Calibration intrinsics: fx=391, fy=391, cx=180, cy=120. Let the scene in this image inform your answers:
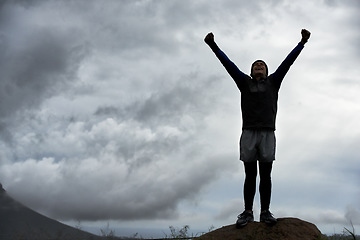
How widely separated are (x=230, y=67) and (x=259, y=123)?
3.58 ft

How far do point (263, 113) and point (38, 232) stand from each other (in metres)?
3.80

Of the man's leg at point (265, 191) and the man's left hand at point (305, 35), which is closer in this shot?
the man's leg at point (265, 191)

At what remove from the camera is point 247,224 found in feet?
19.6

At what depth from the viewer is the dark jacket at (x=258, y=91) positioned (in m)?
5.95

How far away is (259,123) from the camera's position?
591cm

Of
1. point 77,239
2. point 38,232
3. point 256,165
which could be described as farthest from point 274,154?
point 38,232

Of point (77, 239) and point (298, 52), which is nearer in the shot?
point (77, 239)

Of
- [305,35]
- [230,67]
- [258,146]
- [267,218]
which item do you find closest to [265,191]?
[267,218]

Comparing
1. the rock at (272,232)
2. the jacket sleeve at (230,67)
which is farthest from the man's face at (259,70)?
the rock at (272,232)

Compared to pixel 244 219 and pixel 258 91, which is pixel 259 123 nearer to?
pixel 258 91

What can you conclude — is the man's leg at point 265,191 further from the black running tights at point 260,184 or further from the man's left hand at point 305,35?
the man's left hand at point 305,35

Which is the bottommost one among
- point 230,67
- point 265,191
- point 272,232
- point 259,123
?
point 272,232

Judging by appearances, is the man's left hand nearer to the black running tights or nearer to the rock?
the black running tights

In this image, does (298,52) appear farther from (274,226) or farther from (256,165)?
(274,226)
